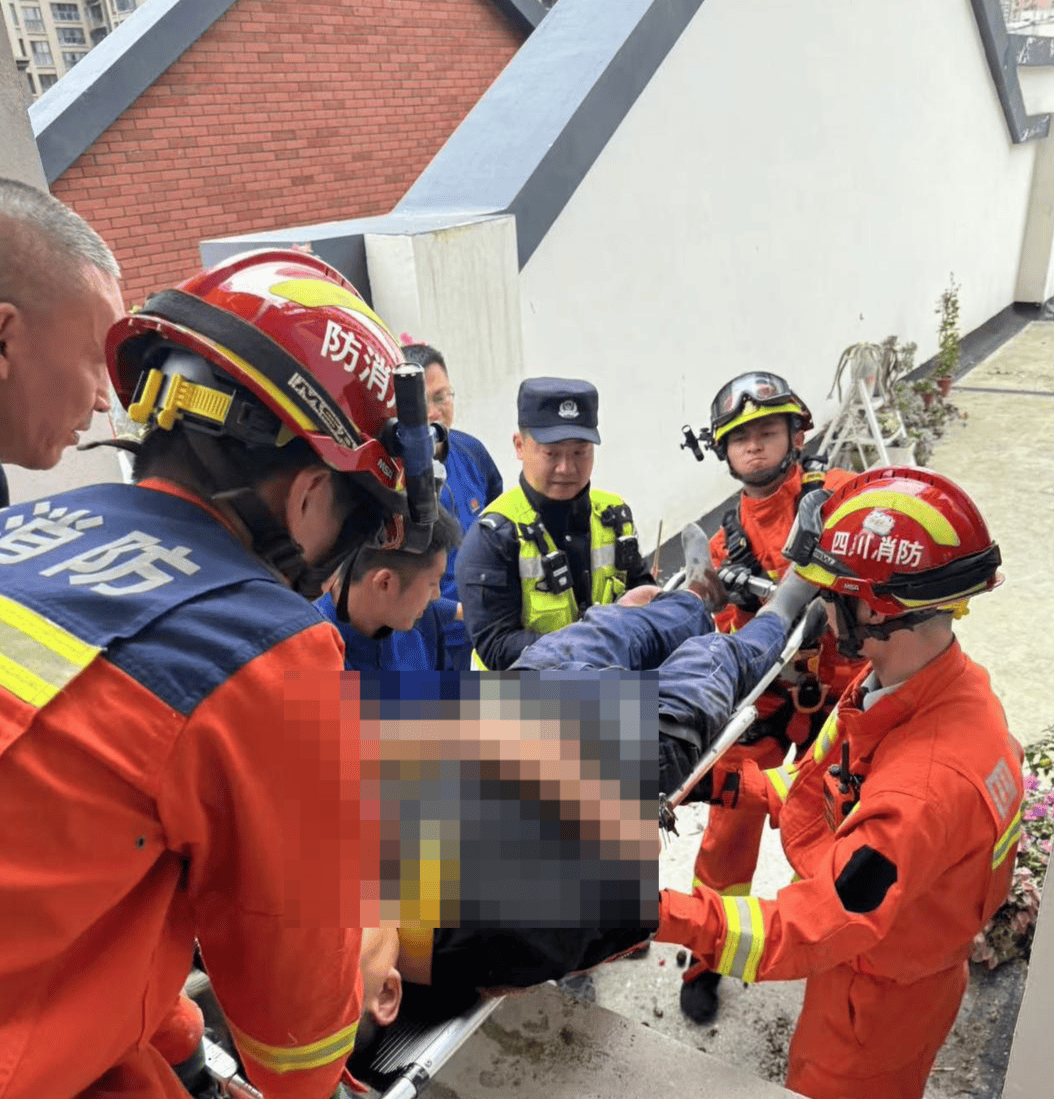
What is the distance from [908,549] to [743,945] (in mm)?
902

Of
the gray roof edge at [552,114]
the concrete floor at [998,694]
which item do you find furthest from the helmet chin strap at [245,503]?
the gray roof edge at [552,114]

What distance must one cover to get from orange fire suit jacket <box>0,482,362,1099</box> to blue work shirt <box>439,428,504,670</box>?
5.61ft

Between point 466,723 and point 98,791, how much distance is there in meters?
0.52

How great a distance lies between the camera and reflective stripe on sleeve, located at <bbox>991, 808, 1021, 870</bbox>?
1866 millimetres

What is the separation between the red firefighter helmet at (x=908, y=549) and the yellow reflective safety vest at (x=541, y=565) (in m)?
0.89

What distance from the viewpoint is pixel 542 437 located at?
9.13 feet

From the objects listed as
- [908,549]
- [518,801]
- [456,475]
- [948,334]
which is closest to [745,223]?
[948,334]

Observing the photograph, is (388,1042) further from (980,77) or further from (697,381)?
(980,77)

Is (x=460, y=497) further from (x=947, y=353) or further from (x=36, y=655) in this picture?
(x=947, y=353)

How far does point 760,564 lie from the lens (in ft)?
10.5

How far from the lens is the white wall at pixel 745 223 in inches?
206

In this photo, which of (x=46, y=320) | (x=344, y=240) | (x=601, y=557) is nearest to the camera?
(x=46, y=320)

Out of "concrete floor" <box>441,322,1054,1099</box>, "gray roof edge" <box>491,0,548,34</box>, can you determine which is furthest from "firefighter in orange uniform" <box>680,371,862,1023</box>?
"gray roof edge" <box>491,0,548,34</box>

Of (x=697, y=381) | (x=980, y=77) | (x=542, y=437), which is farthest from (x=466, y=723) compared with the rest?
(x=980, y=77)
